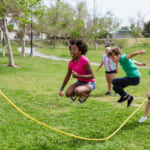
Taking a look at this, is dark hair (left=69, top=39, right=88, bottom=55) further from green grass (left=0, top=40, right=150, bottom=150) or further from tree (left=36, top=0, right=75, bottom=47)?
tree (left=36, top=0, right=75, bottom=47)

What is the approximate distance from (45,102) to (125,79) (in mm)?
4385

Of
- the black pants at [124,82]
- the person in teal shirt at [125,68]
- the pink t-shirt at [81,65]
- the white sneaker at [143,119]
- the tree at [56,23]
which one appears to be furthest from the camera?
the tree at [56,23]

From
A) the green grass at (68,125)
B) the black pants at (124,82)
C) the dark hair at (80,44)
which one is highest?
the dark hair at (80,44)

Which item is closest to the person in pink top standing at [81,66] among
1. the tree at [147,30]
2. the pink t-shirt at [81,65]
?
the pink t-shirt at [81,65]

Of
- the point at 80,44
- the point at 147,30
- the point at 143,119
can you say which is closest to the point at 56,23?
the point at 147,30

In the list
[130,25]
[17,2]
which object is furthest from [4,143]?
[130,25]

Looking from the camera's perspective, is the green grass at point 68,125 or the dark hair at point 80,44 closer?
the green grass at point 68,125

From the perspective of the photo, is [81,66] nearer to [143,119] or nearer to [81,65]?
[81,65]

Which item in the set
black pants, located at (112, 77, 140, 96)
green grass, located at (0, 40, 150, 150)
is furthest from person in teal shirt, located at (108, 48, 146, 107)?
green grass, located at (0, 40, 150, 150)

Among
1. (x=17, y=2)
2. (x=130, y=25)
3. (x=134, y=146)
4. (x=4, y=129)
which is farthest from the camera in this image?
(x=130, y=25)

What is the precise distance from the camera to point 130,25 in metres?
57.5

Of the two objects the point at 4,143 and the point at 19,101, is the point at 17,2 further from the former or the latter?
the point at 4,143

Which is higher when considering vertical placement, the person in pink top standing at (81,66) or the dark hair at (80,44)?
the dark hair at (80,44)

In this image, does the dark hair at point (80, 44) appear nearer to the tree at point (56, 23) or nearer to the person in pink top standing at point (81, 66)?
the person in pink top standing at point (81, 66)
